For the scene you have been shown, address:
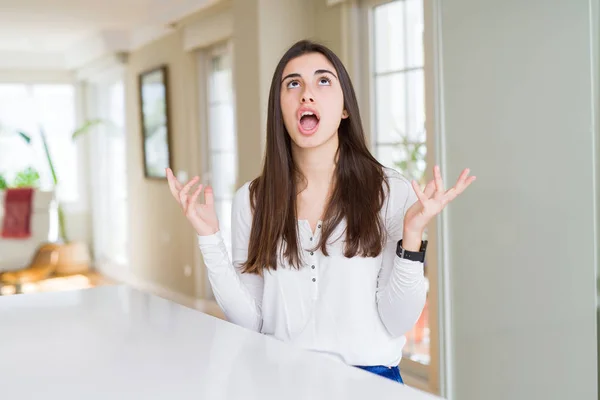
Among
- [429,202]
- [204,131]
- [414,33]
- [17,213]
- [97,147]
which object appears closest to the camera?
[429,202]

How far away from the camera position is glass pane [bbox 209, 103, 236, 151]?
17.8 feet

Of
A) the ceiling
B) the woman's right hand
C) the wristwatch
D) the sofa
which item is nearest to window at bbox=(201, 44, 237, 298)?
the ceiling

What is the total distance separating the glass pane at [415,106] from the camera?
3449 mm

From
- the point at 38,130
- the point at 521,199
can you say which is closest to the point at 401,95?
the point at 521,199

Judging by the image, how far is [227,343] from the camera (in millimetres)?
1260

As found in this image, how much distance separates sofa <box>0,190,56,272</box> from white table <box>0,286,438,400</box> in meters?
4.60

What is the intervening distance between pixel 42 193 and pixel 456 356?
4435 mm

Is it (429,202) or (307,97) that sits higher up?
(307,97)

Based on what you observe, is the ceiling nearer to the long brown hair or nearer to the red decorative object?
the red decorative object

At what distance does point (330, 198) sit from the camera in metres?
1.58

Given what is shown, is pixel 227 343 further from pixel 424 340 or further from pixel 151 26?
pixel 151 26

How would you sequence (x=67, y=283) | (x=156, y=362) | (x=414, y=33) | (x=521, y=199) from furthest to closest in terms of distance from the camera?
(x=67, y=283) < (x=414, y=33) < (x=521, y=199) < (x=156, y=362)

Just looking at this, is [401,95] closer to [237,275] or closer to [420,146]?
[420,146]

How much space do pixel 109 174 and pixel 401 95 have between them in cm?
513
